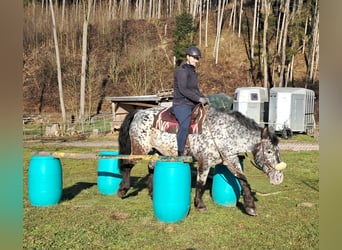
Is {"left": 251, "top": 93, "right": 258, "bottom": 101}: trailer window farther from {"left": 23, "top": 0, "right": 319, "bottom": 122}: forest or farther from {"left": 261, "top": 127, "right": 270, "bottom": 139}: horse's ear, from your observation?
{"left": 261, "top": 127, "right": 270, "bottom": 139}: horse's ear

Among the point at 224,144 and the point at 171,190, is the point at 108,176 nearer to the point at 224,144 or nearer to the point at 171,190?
the point at 171,190

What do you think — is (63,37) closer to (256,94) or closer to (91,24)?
(91,24)

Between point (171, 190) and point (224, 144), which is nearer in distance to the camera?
point (171, 190)

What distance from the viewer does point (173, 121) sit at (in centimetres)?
548

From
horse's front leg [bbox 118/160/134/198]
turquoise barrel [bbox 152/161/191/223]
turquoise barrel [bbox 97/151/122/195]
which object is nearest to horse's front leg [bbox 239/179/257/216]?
turquoise barrel [bbox 152/161/191/223]

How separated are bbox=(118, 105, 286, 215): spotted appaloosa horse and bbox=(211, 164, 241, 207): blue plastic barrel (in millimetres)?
385

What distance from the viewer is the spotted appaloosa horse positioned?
5.09 meters

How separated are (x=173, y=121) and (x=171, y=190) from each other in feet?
4.10

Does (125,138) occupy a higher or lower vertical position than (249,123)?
lower

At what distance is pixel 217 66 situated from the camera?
30.4m

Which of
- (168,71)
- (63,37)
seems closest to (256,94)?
(168,71)

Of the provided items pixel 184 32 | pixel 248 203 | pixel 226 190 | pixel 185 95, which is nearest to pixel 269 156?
pixel 248 203
